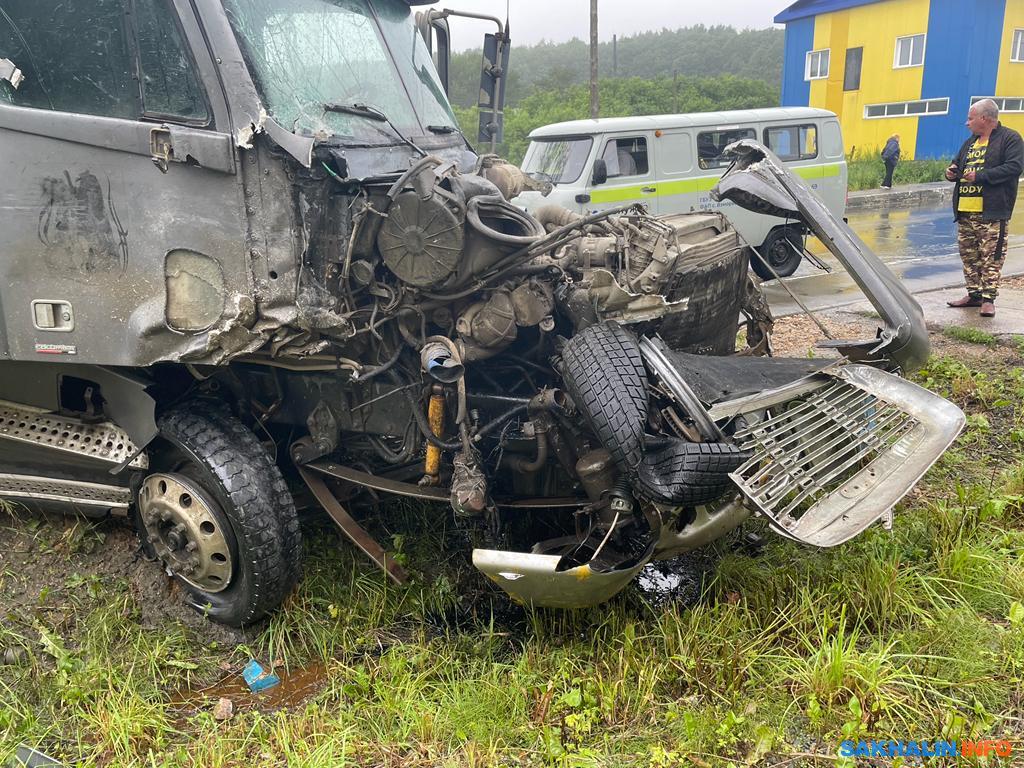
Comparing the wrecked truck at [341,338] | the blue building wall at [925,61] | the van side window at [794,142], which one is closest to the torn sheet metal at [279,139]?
the wrecked truck at [341,338]

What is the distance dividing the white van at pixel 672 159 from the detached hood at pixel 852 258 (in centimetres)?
545

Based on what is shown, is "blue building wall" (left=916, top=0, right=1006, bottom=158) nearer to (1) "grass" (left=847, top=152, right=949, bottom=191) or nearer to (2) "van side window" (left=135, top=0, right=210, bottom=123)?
(1) "grass" (left=847, top=152, right=949, bottom=191)

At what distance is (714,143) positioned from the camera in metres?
10.2

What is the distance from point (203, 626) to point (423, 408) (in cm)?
132

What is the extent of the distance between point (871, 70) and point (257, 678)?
2493cm

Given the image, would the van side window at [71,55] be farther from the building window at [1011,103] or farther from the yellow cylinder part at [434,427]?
the building window at [1011,103]

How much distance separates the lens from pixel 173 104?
2.90 m

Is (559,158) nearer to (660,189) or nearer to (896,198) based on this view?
(660,189)

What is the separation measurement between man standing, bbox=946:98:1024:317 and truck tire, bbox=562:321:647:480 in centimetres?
534

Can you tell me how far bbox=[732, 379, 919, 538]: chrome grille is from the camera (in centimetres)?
274

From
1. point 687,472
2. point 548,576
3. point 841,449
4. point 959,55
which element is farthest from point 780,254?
point 959,55

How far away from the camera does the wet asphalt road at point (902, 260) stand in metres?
8.61

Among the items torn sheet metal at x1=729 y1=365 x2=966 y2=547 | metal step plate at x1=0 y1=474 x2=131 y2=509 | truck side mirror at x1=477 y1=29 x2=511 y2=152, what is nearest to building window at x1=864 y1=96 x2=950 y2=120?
truck side mirror at x1=477 y1=29 x2=511 y2=152

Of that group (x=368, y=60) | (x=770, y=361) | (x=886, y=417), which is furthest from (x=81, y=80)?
(x=886, y=417)
